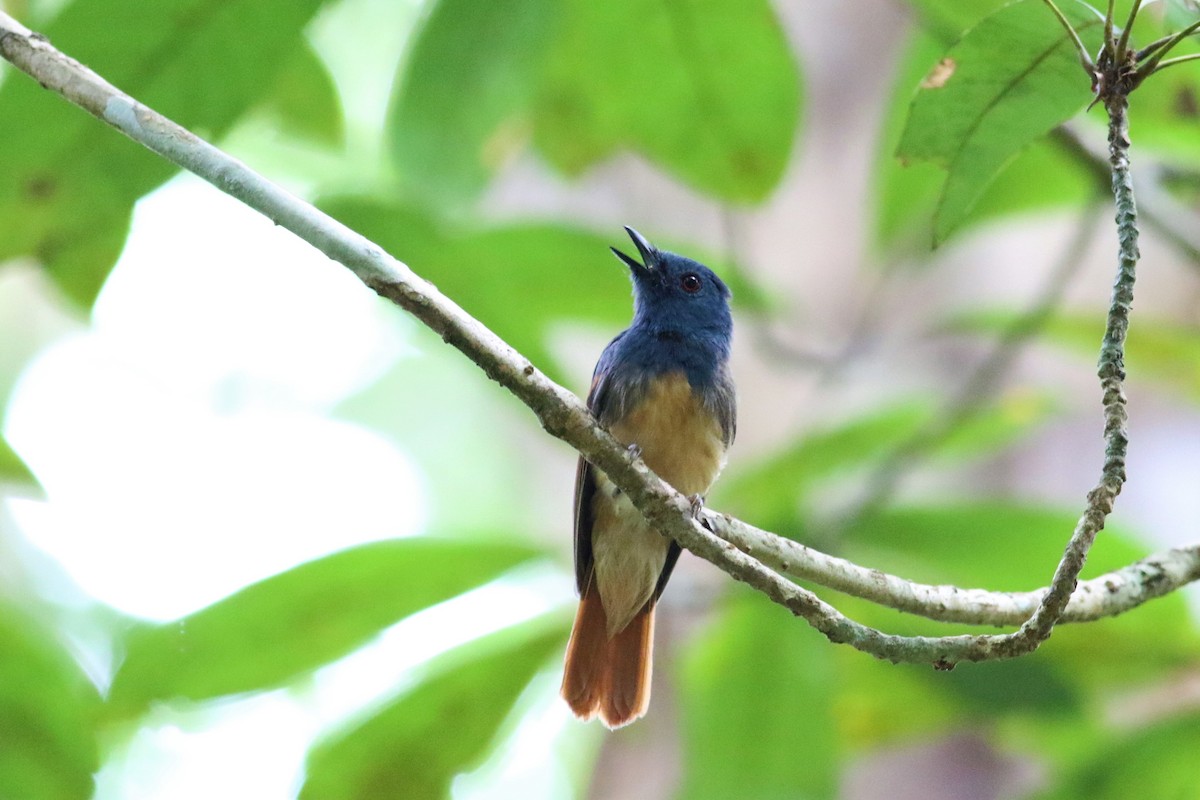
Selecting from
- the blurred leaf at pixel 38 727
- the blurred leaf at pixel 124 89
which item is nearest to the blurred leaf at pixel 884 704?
the blurred leaf at pixel 38 727

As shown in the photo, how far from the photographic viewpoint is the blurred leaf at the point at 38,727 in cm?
246

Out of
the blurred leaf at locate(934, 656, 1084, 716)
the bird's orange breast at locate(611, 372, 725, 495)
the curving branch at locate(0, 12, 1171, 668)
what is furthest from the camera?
the blurred leaf at locate(934, 656, 1084, 716)

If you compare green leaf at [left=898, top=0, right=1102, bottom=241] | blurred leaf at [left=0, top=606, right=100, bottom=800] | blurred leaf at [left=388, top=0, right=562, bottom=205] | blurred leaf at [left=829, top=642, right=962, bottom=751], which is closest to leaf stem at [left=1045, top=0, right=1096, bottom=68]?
green leaf at [left=898, top=0, right=1102, bottom=241]

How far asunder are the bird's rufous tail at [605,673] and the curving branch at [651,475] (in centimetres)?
111

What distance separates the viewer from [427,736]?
296cm

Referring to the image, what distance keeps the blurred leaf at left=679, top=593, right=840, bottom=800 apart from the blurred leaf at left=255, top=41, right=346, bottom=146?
66.2 inches

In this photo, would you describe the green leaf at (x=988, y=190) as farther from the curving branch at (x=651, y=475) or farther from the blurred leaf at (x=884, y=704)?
the curving branch at (x=651, y=475)

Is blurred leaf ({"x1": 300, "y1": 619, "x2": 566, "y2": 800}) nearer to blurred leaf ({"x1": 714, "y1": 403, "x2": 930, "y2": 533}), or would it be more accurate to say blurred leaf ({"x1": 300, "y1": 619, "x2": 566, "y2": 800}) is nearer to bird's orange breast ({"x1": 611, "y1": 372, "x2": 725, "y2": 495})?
bird's orange breast ({"x1": 611, "y1": 372, "x2": 725, "y2": 495})

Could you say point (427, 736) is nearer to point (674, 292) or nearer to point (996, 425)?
point (674, 292)

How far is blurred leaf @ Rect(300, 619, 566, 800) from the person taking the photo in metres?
2.95

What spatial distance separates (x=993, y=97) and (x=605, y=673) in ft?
5.42

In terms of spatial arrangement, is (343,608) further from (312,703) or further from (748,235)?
(312,703)

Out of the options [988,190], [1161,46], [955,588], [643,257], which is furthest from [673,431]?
[1161,46]

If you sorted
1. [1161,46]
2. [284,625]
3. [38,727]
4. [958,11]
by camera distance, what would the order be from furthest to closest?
[284,625] → [958,11] → [38,727] → [1161,46]
